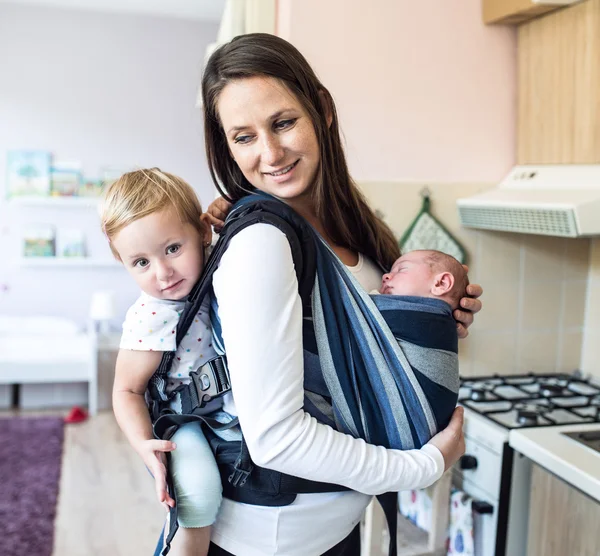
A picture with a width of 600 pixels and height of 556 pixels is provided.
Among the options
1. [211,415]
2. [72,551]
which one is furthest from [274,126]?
[72,551]

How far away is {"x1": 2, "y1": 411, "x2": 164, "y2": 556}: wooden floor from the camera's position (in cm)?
294

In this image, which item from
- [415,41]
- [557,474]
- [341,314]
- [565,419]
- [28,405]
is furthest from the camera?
[28,405]

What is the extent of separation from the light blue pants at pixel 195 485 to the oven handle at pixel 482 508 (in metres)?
1.07

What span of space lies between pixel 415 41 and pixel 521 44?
0.36 meters

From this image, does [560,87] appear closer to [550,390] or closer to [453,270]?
[550,390]

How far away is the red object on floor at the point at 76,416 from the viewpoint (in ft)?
15.1

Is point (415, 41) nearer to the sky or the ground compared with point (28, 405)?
nearer to the sky

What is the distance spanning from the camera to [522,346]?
7.77ft

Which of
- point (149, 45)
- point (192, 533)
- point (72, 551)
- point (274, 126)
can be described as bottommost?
point (72, 551)

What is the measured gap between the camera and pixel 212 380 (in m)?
0.99

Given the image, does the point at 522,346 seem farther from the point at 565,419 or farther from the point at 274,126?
the point at 274,126

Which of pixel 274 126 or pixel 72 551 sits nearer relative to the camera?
pixel 274 126

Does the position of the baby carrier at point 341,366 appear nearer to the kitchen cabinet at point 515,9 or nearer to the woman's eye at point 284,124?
the woman's eye at point 284,124

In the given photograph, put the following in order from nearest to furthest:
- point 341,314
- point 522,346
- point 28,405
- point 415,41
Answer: point 341,314, point 415,41, point 522,346, point 28,405
